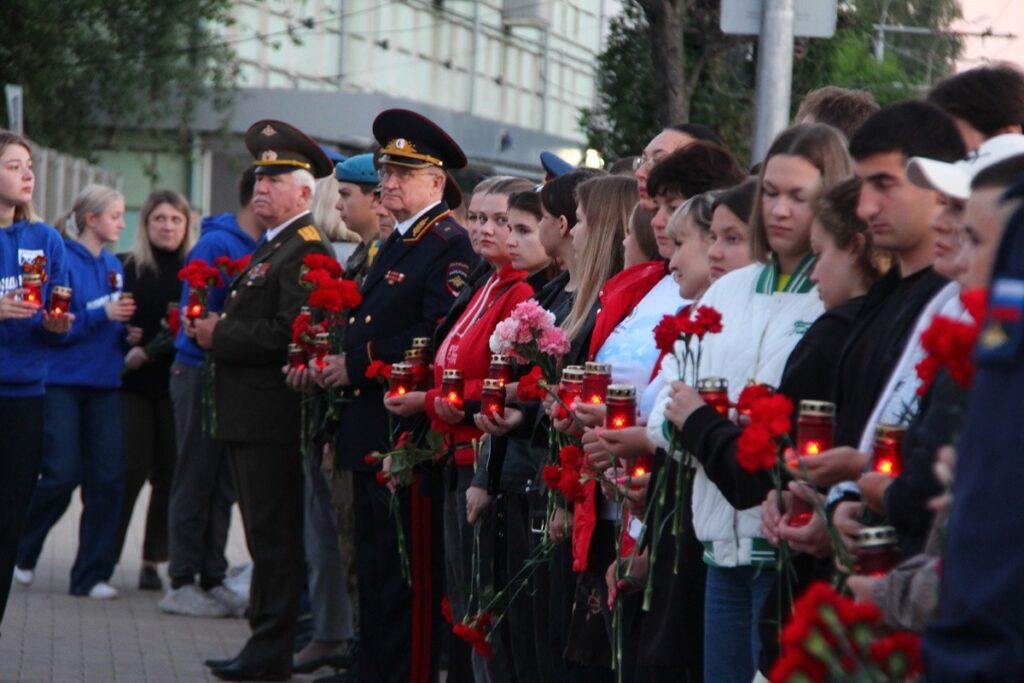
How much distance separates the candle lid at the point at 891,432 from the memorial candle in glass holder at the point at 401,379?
366cm

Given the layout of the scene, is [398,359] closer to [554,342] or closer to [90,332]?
[554,342]

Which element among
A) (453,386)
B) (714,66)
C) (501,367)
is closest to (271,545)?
(453,386)

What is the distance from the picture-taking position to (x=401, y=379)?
23.0 ft

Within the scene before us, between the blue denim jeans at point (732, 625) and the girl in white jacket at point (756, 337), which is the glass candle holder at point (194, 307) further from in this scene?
the blue denim jeans at point (732, 625)

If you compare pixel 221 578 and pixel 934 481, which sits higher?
pixel 934 481

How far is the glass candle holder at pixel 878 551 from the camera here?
10.5 ft

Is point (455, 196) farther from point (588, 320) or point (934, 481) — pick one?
point (934, 481)

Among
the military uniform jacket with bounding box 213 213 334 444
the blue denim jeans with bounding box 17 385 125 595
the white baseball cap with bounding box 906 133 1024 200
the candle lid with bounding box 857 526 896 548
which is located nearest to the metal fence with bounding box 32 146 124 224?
the blue denim jeans with bounding box 17 385 125 595

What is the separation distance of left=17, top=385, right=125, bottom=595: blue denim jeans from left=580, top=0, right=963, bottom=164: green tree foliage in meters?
3.43

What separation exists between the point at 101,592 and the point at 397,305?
156 inches

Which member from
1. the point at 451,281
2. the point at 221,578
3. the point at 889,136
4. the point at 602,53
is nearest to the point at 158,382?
the point at 221,578

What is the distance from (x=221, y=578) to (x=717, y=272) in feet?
20.3

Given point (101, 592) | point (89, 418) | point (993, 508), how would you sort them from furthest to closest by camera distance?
point (89, 418), point (101, 592), point (993, 508)

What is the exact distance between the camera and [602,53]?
36.0ft
